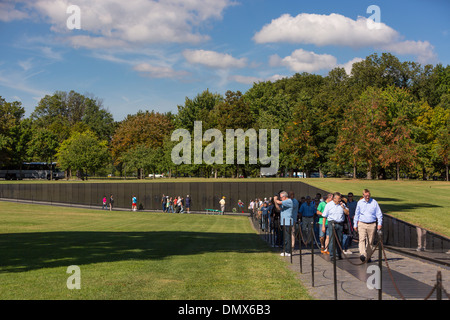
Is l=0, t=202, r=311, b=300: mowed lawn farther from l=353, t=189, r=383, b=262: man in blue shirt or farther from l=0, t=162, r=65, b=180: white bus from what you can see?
l=0, t=162, r=65, b=180: white bus

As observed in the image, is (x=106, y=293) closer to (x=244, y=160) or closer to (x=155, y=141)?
(x=244, y=160)

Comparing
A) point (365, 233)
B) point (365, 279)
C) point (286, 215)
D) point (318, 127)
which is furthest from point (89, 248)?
point (318, 127)

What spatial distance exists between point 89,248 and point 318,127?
6559cm

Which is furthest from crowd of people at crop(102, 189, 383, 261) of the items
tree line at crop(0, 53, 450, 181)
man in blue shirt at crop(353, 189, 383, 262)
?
tree line at crop(0, 53, 450, 181)

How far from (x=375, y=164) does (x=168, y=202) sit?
31465 mm

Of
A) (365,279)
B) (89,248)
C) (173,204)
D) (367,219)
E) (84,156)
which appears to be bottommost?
(173,204)

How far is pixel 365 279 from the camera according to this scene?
10117 mm

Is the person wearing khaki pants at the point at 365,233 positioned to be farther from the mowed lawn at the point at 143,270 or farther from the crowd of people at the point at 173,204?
the crowd of people at the point at 173,204

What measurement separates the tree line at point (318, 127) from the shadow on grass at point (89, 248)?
153 feet

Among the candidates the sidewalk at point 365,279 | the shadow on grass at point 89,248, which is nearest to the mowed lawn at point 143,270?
the shadow on grass at point 89,248

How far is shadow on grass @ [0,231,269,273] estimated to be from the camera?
12.1 metres

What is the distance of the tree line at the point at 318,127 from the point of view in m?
63.0

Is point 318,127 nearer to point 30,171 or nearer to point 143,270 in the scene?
point 30,171
